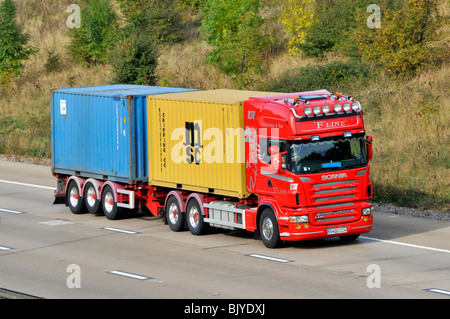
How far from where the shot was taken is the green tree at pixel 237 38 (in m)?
42.8

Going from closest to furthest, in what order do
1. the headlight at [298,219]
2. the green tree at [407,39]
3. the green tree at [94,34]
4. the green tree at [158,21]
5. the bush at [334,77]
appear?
the headlight at [298,219], the green tree at [407,39], the bush at [334,77], the green tree at [158,21], the green tree at [94,34]

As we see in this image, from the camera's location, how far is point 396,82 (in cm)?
3756

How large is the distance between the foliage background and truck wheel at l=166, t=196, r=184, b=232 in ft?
22.5

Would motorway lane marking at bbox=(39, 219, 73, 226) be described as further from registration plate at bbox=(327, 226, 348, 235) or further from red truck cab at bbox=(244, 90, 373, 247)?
registration plate at bbox=(327, 226, 348, 235)

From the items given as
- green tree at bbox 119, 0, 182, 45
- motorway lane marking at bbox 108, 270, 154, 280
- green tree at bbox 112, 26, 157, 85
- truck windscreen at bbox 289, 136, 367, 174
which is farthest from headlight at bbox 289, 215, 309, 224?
green tree at bbox 119, 0, 182, 45

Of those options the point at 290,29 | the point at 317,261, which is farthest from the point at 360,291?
the point at 290,29

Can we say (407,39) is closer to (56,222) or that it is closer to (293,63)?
(293,63)

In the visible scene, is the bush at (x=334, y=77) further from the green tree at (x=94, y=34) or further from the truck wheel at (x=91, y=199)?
the green tree at (x=94, y=34)

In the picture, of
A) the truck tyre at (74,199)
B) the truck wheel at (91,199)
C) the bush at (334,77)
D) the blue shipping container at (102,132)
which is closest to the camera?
the blue shipping container at (102,132)

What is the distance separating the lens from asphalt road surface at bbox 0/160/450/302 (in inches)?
642

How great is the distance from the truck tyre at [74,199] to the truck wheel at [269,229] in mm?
7198

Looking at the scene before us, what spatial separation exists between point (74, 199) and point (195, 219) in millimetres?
5270

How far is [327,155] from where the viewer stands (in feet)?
64.9

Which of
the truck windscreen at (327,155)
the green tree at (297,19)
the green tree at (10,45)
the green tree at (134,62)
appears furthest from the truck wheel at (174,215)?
the green tree at (10,45)
